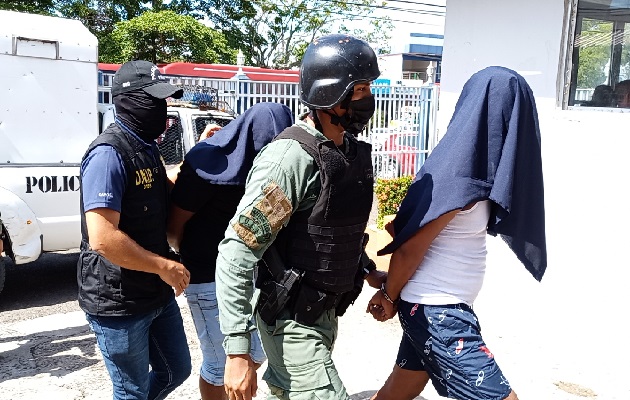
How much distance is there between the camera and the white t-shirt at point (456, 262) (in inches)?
85.4

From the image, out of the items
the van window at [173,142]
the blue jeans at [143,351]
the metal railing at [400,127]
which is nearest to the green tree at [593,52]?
the blue jeans at [143,351]

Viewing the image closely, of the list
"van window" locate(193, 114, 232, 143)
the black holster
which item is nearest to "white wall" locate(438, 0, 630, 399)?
the black holster

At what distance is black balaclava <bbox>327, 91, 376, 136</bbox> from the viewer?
1981 millimetres

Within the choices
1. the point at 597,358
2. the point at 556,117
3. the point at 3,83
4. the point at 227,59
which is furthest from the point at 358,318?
the point at 227,59

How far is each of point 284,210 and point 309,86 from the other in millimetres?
458

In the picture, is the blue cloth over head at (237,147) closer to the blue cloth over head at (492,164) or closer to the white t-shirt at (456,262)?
the blue cloth over head at (492,164)

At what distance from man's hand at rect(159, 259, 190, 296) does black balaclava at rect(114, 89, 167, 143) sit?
1.80 ft

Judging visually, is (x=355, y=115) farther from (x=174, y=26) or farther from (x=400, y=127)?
(x=174, y=26)

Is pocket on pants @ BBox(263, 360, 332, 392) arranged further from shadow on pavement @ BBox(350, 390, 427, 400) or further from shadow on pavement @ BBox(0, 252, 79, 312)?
shadow on pavement @ BBox(0, 252, 79, 312)

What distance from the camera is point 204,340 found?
8.96ft

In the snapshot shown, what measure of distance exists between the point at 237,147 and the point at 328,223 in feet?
2.33

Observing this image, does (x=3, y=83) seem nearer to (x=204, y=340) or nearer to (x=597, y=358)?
(x=204, y=340)

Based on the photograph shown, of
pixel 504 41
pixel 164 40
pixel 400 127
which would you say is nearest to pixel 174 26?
pixel 164 40

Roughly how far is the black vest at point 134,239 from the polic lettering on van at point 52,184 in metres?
3.18
